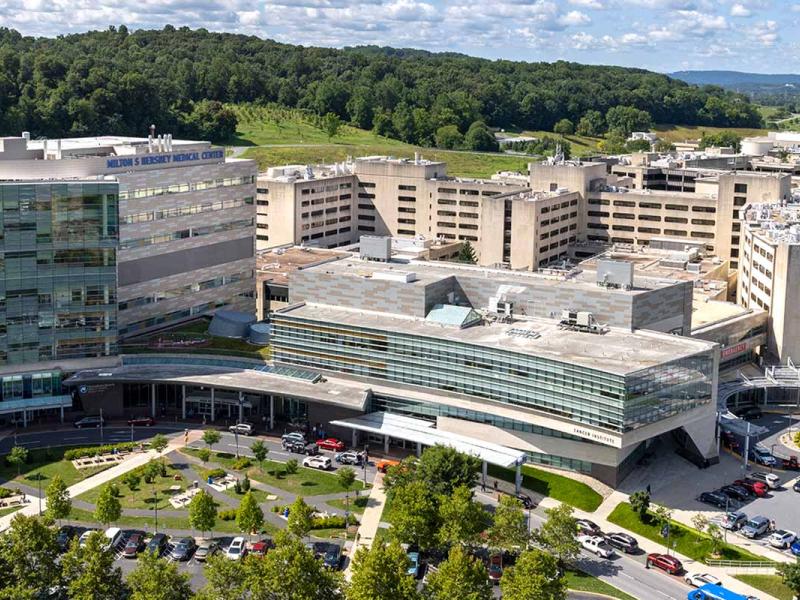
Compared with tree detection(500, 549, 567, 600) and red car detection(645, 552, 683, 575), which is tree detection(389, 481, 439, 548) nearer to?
tree detection(500, 549, 567, 600)

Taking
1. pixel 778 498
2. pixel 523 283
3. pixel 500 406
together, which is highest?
pixel 523 283

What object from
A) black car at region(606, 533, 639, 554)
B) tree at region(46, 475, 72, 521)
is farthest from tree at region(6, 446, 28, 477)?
black car at region(606, 533, 639, 554)

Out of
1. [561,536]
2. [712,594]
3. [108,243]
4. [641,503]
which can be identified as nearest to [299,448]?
[108,243]

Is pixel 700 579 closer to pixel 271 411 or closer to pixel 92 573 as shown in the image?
→ pixel 92 573

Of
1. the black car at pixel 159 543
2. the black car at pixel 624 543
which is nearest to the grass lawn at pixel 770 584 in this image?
the black car at pixel 624 543

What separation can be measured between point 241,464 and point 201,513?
61.1ft

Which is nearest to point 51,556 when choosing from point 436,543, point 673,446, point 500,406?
point 436,543

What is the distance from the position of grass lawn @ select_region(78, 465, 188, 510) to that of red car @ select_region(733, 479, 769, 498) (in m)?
55.9

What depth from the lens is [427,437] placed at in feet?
370

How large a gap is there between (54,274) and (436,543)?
5608 cm

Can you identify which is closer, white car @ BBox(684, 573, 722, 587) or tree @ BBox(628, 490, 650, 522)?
white car @ BBox(684, 573, 722, 587)

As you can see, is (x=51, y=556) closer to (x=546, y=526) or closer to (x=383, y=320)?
(x=546, y=526)

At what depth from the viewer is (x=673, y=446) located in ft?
388

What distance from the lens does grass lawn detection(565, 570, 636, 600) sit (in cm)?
8762
